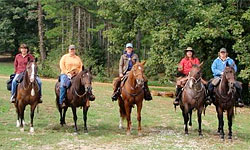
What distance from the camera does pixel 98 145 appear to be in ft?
32.8

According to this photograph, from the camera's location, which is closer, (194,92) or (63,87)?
(194,92)

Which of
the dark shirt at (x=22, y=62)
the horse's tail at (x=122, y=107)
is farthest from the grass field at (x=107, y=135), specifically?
the dark shirt at (x=22, y=62)

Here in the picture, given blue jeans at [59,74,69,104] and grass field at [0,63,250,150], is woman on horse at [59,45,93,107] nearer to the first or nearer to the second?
blue jeans at [59,74,69,104]

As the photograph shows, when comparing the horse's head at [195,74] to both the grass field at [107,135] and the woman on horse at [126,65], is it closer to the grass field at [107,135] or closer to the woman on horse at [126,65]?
the woman on horse at [126,65]

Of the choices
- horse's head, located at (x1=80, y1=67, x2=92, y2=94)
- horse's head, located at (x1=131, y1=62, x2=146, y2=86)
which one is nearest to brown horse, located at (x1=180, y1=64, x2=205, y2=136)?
horse's head, located at (x1=131, y1=62, x2=146, y2=86)

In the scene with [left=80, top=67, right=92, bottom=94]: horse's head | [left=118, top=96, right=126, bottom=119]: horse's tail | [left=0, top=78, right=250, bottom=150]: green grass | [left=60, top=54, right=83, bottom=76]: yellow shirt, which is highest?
[left=60, top=54, right=83, bottom=76]: yellow shirt

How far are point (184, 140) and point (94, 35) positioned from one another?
3592 cm

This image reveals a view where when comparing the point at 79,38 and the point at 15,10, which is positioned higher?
the point at 15,10

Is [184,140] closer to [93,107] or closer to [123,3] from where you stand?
[93,107]

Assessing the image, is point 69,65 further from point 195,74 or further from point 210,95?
point 210,95

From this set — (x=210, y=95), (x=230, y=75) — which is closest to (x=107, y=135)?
(x=210, y=95)

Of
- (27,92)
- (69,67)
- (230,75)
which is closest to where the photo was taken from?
(230,75)

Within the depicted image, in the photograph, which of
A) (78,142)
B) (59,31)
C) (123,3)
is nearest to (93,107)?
(78,142)

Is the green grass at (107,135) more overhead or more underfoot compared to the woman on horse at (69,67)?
more underfoot
